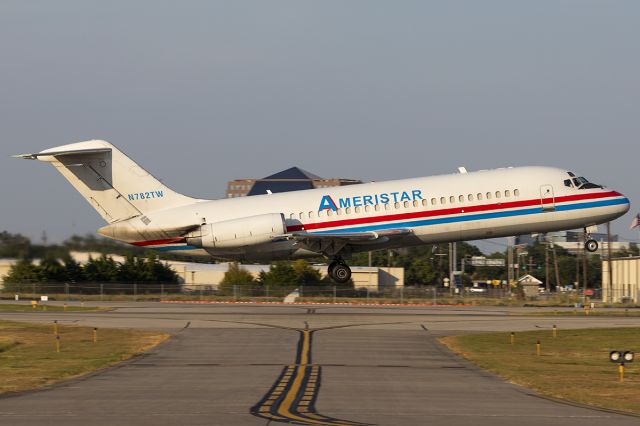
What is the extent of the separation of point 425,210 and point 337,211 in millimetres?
Result: 4182

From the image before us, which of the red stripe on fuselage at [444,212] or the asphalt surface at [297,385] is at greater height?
the red stripe on fuselage at [444,212]

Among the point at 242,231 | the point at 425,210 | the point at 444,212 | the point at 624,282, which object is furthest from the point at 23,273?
the point at 624,282

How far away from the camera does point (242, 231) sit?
153 feet

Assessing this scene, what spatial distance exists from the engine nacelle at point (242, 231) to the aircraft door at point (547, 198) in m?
12.2

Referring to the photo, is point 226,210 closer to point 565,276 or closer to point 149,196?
point 149,196

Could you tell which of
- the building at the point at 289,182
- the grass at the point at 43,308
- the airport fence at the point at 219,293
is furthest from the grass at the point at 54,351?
the building at the point at 289,182

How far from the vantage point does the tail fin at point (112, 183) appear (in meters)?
48.0

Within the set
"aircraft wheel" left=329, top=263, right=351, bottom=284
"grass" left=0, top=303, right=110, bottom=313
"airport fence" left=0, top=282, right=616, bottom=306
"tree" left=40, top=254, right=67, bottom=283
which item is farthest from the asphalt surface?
"airport fence" left=0, top=282, right=616, bottom=306

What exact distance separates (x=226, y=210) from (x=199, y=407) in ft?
93.7

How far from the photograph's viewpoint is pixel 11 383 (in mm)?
24984

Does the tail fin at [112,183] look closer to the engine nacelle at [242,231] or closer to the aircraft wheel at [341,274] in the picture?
the engine nacelle at [242,231]

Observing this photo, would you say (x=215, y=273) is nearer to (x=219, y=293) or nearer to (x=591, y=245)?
(x=219, y=293)

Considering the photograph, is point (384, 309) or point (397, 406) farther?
point (384, 309)

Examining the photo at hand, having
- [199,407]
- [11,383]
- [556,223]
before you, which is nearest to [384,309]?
[556,223]
